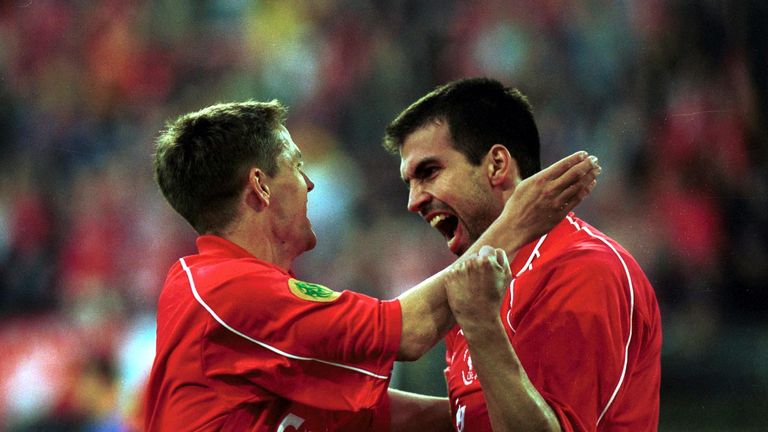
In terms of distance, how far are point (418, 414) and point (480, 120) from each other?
0.96 metres

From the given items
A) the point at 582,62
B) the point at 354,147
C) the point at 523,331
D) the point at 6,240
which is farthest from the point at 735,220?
the point at 6,240

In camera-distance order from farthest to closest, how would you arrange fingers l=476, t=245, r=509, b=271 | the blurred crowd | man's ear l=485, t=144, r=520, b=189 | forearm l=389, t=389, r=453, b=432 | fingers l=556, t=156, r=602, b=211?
the blurred crowd, forearm l=389, t=389, r=453, b=432, man's ear l=485, t=144, r=520, b=189, fingers l=556, t=156, r=602, b=211, fingers l=476, t=245, r=509, b=271

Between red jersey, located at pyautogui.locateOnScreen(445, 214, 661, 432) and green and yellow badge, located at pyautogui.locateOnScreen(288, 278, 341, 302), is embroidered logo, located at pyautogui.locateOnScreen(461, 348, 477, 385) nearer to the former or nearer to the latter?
red jersey, located at pyautogui.locateOnScreen(445, 214, 661, 432)

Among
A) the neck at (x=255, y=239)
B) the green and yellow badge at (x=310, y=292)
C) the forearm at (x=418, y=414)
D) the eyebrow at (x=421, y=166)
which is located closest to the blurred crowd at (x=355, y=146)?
the forearm at (x=418, y=414)

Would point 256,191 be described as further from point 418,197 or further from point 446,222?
point 446,222

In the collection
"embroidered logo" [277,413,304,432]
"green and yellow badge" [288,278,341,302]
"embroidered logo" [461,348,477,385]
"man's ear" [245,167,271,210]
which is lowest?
"embroidered logo" [461,348,477,385]

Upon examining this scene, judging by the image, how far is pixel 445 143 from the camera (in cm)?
271

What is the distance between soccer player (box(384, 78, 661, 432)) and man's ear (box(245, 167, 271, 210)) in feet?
1.65

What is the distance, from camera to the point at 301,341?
206cm

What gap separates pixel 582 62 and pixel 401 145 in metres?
3.21

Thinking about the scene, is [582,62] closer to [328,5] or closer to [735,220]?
[735,220]

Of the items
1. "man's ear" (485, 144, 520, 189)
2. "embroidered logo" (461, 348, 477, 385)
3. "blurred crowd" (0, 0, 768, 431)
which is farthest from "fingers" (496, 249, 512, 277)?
"blurred crowd" (0, 0, 768, 431)

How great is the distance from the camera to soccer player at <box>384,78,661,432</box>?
2.00 metres

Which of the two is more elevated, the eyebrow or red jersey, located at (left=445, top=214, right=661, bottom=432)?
the eyebrow
